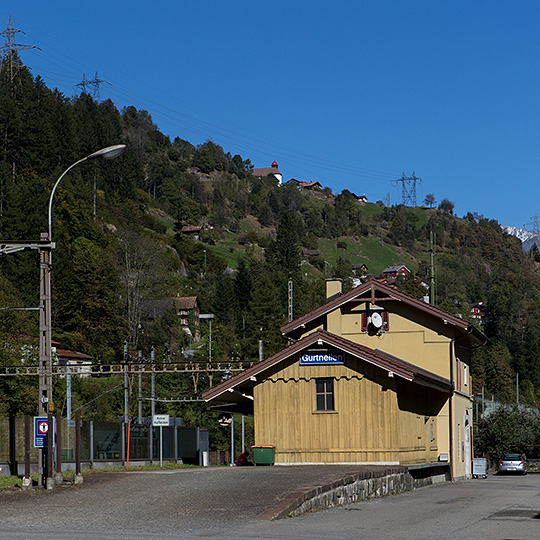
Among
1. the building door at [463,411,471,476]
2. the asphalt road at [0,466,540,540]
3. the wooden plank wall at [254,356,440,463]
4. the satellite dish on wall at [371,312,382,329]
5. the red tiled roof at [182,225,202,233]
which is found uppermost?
the red tiled roof at [182,225,202,233]

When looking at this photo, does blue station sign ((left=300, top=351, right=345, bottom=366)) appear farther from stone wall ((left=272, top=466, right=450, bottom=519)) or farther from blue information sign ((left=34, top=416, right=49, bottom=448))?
blue information sign ((left=34, top=416, right=49, bottom=448))

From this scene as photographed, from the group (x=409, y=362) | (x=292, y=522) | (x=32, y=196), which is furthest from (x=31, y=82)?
(x=292, y=522)

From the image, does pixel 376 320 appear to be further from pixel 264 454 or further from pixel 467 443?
pixel 264 454

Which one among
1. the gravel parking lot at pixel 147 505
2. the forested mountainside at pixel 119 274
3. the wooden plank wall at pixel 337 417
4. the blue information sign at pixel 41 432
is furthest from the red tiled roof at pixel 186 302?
the blue information sign at pixel 41 432

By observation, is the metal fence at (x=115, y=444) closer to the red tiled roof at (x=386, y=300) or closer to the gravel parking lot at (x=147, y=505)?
the gravel parking lot at (x=147, y=505)

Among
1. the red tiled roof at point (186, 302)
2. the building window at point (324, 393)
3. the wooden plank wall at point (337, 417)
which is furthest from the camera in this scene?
the red tiled roof at point (186, 302)

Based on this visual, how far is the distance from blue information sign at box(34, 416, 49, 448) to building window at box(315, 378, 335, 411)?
12.3 m

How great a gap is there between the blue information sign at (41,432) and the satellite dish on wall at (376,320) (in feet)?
69.1

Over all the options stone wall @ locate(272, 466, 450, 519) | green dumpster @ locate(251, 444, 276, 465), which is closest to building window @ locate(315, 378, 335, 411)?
green dumpster @ locate(251, 444, 276, 465)

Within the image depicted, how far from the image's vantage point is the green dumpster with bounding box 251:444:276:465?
29.9 metres

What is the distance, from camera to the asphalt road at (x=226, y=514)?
1343 centimetres

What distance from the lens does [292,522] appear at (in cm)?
1481

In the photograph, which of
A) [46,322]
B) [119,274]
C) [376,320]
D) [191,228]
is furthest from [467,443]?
[191,228]

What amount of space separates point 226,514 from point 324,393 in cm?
1497
